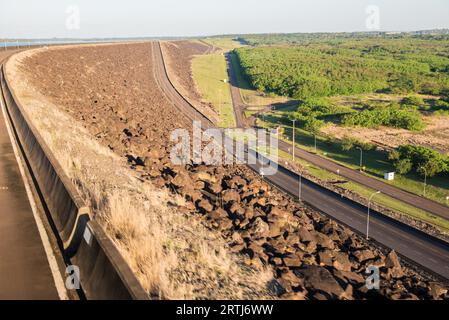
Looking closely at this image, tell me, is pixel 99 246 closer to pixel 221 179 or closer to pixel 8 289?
pixel 8 289

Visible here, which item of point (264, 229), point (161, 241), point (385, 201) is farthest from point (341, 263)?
point (385, 201)

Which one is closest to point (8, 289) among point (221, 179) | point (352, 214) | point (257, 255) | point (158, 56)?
point (257, 255)

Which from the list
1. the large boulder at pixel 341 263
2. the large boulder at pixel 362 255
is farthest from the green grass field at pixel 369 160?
the large boulder at pixel 341 263

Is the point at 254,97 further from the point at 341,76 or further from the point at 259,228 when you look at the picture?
the point at 259,228

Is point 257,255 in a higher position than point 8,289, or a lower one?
lower

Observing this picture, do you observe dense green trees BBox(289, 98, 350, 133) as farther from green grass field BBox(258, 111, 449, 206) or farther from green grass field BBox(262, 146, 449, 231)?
green grass field BBox(262, 146, 449, 231)

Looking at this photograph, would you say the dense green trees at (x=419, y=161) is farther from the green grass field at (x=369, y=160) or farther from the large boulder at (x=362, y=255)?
the large boulder at (x=362, y=255)

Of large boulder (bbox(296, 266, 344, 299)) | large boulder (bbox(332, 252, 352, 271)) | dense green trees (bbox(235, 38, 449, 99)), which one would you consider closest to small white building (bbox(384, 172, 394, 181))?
large boulder (bbox(332, 252, 352, 271))
